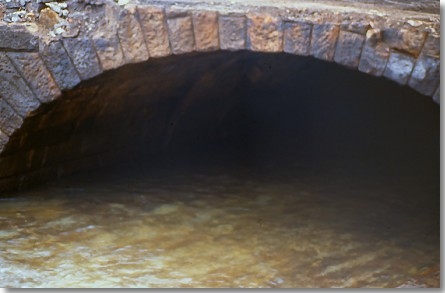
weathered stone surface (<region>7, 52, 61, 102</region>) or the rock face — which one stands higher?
the rock face

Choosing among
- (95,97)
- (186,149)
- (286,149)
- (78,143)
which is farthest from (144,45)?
(286,149)

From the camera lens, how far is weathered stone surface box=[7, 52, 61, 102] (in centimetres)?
442

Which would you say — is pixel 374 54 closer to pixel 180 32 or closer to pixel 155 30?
pixel 180 32

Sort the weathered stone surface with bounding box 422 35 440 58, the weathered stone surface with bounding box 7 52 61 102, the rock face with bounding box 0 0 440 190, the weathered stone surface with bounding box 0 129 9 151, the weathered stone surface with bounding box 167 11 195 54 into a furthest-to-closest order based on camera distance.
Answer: the weathered stone surface with bounding box 0 129 9 151 < the weathered stone surface with bounding box 7 52 61 102 < the weathered stone surface with bounding box 167 11 195 54 < the rock face with bounding box 0 0 440 190 < the weathered stone surface with bounding box 422 35 440 58

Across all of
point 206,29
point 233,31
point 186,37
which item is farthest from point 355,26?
point 186,37

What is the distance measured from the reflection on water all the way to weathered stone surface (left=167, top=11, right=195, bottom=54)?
3.10 ft

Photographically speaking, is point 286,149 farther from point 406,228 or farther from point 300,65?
point 406,228

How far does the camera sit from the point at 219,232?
4410 millimetres

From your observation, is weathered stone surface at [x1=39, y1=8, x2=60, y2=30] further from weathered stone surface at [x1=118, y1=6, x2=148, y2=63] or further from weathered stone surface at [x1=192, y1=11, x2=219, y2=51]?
weathered stone surface at [x1=192, y1=11, x2=219, y2=51]

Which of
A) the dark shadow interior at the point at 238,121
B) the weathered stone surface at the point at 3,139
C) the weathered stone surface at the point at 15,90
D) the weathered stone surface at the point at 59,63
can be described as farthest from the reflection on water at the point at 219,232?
the weathered stone surface at the point at 59,63

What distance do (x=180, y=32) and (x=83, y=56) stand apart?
53 centimetres

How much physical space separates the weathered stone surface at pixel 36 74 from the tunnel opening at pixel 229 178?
4.0 inches

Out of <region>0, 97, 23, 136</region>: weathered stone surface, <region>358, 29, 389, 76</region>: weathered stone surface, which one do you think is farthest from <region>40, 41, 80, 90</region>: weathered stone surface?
<region>358, 29, 389, 76</region>: weathered stone surface

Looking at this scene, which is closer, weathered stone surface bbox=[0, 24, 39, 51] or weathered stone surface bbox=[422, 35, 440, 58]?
weathered stone surface bbox=[422, 35, 440, 58]
